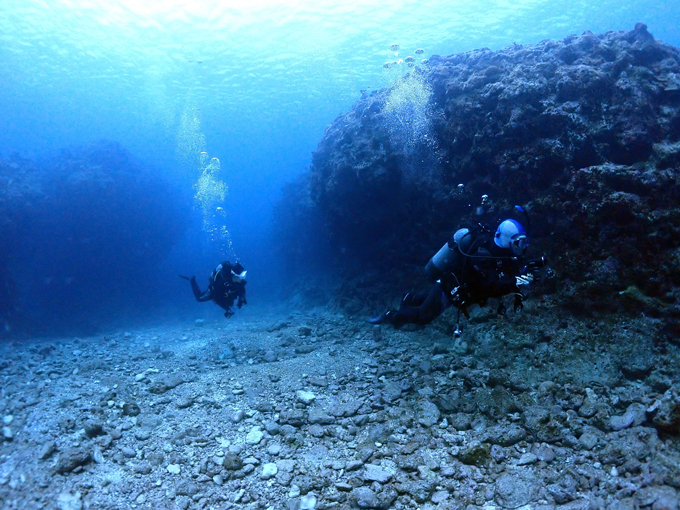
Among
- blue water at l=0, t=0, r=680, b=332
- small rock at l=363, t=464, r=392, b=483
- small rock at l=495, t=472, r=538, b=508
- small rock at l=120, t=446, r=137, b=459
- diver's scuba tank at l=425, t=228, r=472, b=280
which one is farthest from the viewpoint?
blue water at l=0, t=0, r=680, b=332

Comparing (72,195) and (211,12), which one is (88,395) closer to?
(72,195)

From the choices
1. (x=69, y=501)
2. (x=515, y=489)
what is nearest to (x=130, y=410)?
(x=69, y=501)

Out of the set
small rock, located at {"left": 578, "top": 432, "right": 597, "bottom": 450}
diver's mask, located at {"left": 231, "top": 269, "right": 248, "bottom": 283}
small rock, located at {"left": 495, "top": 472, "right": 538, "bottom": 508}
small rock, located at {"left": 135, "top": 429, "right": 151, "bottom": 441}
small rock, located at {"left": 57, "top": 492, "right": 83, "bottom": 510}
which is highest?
diver's mask, located at {"left": 231, "top": 269, "right": 248, "bottom": 283}

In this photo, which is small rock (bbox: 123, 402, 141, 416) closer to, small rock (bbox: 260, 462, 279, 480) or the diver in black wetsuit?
small rock (bbox: 260, 462, 279, 480)

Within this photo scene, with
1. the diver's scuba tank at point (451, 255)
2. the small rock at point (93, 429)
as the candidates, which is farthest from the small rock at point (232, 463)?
the diver's scuba tank at point (451, 255)

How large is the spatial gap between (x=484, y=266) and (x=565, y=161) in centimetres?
312

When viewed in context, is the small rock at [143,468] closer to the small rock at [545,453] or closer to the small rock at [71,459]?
the small rock at [71,459]

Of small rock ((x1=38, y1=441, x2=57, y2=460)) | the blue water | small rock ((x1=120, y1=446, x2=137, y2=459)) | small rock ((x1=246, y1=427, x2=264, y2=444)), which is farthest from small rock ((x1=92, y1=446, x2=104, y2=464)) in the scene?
the blue water

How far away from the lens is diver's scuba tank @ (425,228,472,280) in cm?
478

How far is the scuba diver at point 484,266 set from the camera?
13.9 feet

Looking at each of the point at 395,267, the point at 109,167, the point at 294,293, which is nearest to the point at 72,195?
the point at 109,167

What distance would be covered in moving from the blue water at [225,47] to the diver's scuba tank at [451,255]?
1200cm

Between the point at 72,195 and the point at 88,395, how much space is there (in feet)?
49.7

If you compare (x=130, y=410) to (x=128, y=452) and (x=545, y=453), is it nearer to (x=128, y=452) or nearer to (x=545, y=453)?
(x=128, y=452)
